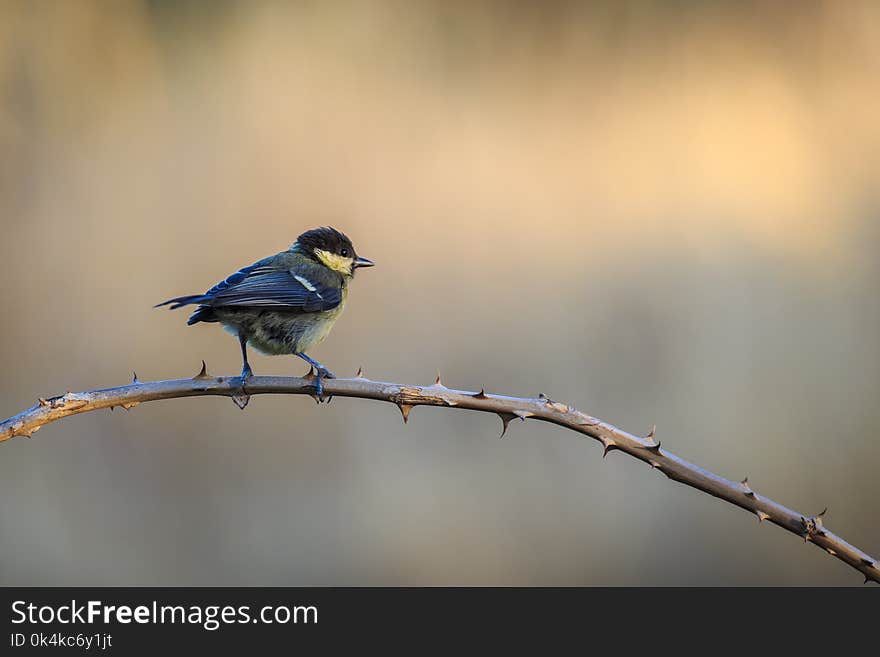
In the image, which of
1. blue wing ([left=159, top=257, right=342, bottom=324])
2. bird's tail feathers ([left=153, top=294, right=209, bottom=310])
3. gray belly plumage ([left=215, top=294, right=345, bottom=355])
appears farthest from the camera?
gray belly plumage ([left=215, top=294, right=345, bottom=355])

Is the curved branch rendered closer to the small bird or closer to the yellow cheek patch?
the small bird

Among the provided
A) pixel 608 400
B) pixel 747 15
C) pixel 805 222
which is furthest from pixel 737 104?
pixel 608 400

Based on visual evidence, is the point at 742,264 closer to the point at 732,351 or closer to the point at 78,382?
the point at 732,351

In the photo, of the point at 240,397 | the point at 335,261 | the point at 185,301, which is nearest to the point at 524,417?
the point at 240,397

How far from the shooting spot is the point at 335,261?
8.94 feet

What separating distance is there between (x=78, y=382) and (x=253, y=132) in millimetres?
1463

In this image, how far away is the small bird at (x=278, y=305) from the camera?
2.23 meters

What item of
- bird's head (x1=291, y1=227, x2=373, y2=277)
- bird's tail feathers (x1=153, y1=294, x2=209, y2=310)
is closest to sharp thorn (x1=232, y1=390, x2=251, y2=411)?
bird's tail feathers (x1=153, y1=294, x2=209, y2=310)

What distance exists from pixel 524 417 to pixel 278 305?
1086 mm

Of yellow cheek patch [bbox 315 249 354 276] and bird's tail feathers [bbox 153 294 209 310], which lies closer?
bird's tail feathers [bbox 153 294 209 310]

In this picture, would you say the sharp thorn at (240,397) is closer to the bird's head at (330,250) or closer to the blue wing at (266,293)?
the blue wing at (266,293)

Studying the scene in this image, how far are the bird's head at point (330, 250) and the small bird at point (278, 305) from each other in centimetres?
4

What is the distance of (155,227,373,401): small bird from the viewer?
2.23 m

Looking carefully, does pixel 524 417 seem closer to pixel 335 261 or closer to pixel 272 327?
pixel 272 327
